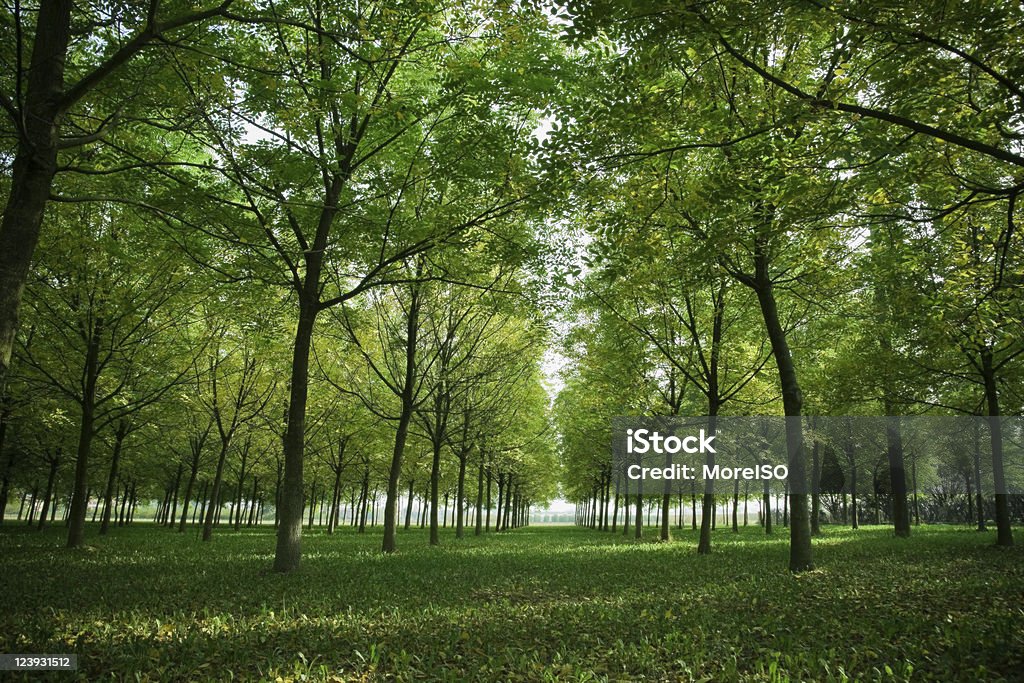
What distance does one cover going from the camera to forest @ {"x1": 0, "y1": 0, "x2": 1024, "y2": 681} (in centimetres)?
561

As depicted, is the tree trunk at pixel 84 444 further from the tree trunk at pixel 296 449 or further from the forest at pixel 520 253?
the tree trunk at pixel 296 449

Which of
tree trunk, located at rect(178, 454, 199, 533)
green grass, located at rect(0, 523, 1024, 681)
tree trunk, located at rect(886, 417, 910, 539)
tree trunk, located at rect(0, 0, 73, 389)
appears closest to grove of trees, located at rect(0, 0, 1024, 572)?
tree trunk, located at rect(0, 0, 73, 389)

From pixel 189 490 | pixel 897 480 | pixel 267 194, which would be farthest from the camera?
pixel 189 490

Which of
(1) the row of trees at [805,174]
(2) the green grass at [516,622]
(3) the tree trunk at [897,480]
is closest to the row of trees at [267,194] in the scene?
(1) the row of trees at [805,174]

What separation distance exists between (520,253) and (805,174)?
4.98 m

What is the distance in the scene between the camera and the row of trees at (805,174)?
5895mm

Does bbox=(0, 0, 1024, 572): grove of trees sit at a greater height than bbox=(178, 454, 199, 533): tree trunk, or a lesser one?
greater

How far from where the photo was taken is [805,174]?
754 centimetres

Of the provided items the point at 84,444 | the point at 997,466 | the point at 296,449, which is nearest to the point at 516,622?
the point at 296,449

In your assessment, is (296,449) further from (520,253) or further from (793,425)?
(793,425)

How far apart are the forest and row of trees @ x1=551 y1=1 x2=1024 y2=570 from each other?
0.29 feet

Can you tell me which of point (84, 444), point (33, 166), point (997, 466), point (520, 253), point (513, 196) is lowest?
point (84, 444)

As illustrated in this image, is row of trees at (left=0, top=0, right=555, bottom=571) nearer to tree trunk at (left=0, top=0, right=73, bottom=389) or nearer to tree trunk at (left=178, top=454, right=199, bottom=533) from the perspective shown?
tree trunk at (left=0, top=0, right=73, bottom=389)

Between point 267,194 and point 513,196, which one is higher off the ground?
point 513,196
